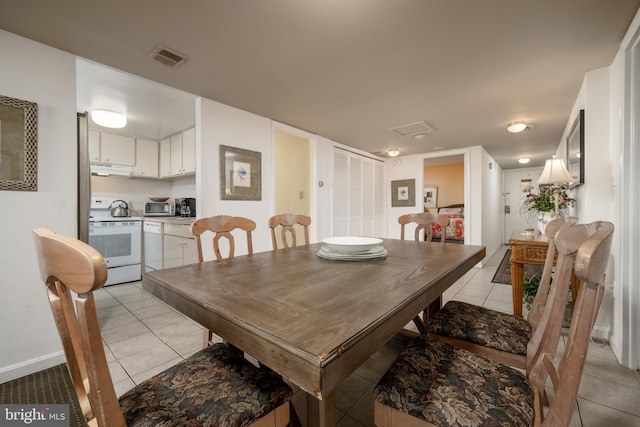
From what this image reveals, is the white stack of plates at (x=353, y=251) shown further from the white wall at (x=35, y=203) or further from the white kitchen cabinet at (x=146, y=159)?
the white kitchen cabinet at (x=146, y=159)

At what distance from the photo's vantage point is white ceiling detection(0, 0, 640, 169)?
1.53 meters

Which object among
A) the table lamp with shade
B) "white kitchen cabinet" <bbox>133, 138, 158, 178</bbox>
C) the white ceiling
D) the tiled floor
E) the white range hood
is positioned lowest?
the tiled floor

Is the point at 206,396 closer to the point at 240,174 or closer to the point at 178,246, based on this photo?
the point at 240,174

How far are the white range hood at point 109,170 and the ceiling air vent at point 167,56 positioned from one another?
8.48ft

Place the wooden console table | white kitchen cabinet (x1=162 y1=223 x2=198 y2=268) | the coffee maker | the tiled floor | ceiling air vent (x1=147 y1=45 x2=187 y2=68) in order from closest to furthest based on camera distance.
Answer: the tiled floor < ceiling air vent (x1=147 y1=45 x2=187 y2=68) < the wooden console table < white kitchen cabinet (x1=162 y1=223 x2=198 y2=268) < the coffee maker

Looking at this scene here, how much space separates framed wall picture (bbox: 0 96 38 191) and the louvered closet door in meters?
3.53

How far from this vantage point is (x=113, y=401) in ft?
1.85

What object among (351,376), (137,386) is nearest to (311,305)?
(137,386)

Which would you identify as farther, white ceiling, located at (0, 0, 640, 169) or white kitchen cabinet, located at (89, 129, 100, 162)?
white kitchen cabinet, located at (89, 129, 100, 162)

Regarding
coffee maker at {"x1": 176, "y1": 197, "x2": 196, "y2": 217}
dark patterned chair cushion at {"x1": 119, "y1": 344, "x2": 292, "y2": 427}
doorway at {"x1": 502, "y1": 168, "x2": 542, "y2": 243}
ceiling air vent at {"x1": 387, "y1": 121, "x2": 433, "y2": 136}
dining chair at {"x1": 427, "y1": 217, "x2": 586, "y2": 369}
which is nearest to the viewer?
dark patterned chair cushion at {"x1": 119, "y1": 344, "x2": 292, "y2": 427}

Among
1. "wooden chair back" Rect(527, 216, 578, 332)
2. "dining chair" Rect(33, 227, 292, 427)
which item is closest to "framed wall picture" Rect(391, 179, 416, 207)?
"wooden chair back" Rect(527, 216, 578, 332)

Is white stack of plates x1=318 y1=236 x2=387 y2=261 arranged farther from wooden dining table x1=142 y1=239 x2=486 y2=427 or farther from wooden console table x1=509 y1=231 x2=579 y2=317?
wooden console table x1=509 y1=231 x2=579 y2=317

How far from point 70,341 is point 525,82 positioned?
11.1 feet

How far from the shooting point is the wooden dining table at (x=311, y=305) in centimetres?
56
